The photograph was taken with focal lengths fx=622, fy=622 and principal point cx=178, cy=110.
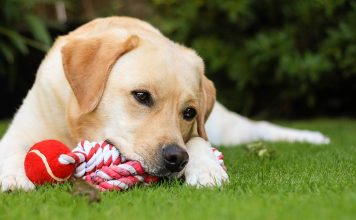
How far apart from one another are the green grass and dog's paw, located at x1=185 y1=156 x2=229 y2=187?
7cm

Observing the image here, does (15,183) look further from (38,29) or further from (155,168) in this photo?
(38,29)

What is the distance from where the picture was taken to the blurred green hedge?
6.54 meters

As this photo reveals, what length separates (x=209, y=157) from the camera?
3.21 m

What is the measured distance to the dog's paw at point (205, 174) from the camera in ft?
9.61

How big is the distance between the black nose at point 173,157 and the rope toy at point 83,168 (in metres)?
0.10

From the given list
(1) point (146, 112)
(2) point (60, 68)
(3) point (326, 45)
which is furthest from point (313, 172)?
(3) point (326, 45)

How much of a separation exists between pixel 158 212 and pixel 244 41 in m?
5.14

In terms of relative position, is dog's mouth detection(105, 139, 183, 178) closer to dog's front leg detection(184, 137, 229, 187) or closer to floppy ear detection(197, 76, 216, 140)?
dog's front leg detection(184, 137, 229, 187)

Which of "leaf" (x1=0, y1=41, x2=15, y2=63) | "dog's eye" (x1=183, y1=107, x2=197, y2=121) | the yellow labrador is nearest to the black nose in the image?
the yellow labrador

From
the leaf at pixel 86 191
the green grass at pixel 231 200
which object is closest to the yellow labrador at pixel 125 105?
the green grass at pixel 231 200

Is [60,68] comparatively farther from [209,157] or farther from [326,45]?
[326,45]

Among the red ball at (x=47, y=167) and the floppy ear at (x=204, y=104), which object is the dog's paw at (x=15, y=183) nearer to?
the red ball at (x=47, y=167)

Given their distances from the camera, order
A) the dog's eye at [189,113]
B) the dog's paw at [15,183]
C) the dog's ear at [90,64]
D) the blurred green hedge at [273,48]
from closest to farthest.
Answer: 1. the dog's paw at [15,183]
2. the dog's ear at [90,64]
3. the dog's eye at [189,113]
4. the blurred green hedge at [273,48]

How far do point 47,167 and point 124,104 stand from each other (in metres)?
0.58
